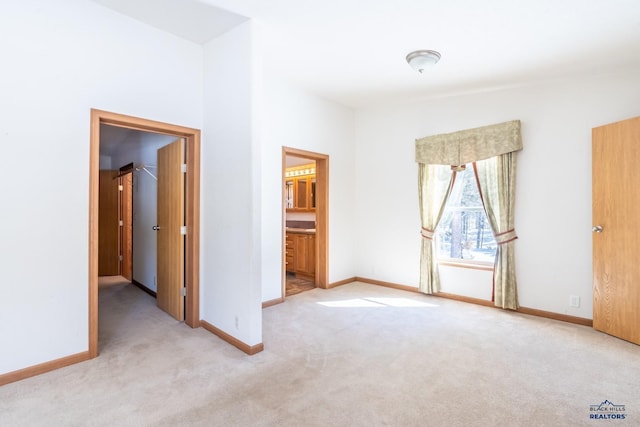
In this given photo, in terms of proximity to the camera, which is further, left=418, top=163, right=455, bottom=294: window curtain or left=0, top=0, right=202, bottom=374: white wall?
left=418, top=163, right=455, bottom=294: window curtain

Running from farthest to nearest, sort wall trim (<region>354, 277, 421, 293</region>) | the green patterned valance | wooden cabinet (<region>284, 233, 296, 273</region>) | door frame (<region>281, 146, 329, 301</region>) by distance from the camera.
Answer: wooden cabinet (<region>284, 233, 296, 273</region>) < door frame (<region>281, 146, 329, 301</region>) < wall trim (<region>354, 277, 421, 293</region>) < the green patterned valance

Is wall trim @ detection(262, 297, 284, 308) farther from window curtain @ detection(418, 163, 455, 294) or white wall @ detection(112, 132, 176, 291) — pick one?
window curtain @ detection(418, 163, 455, 294)

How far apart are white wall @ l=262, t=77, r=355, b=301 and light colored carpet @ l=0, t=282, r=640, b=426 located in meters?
1.07

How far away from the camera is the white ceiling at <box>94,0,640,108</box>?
243 centimetres

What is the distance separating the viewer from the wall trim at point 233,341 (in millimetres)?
2650

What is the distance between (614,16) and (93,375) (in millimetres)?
4686

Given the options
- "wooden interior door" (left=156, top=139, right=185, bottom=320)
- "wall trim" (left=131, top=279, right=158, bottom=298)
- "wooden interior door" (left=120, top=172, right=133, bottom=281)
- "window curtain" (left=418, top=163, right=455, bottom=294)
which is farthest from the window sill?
"wooden interior door" (left=120, top=172, right=133, bottom=281)

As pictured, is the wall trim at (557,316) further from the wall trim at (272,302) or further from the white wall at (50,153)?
the white wall at (50,153)

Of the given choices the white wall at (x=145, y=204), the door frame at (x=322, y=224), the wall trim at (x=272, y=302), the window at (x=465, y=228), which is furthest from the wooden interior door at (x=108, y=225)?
the window at (x=465, y=228)

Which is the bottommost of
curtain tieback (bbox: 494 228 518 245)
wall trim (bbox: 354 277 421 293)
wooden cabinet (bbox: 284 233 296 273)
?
wall trim (bbox: 354 277 421 293)

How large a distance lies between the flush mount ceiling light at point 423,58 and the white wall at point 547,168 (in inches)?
47.4
